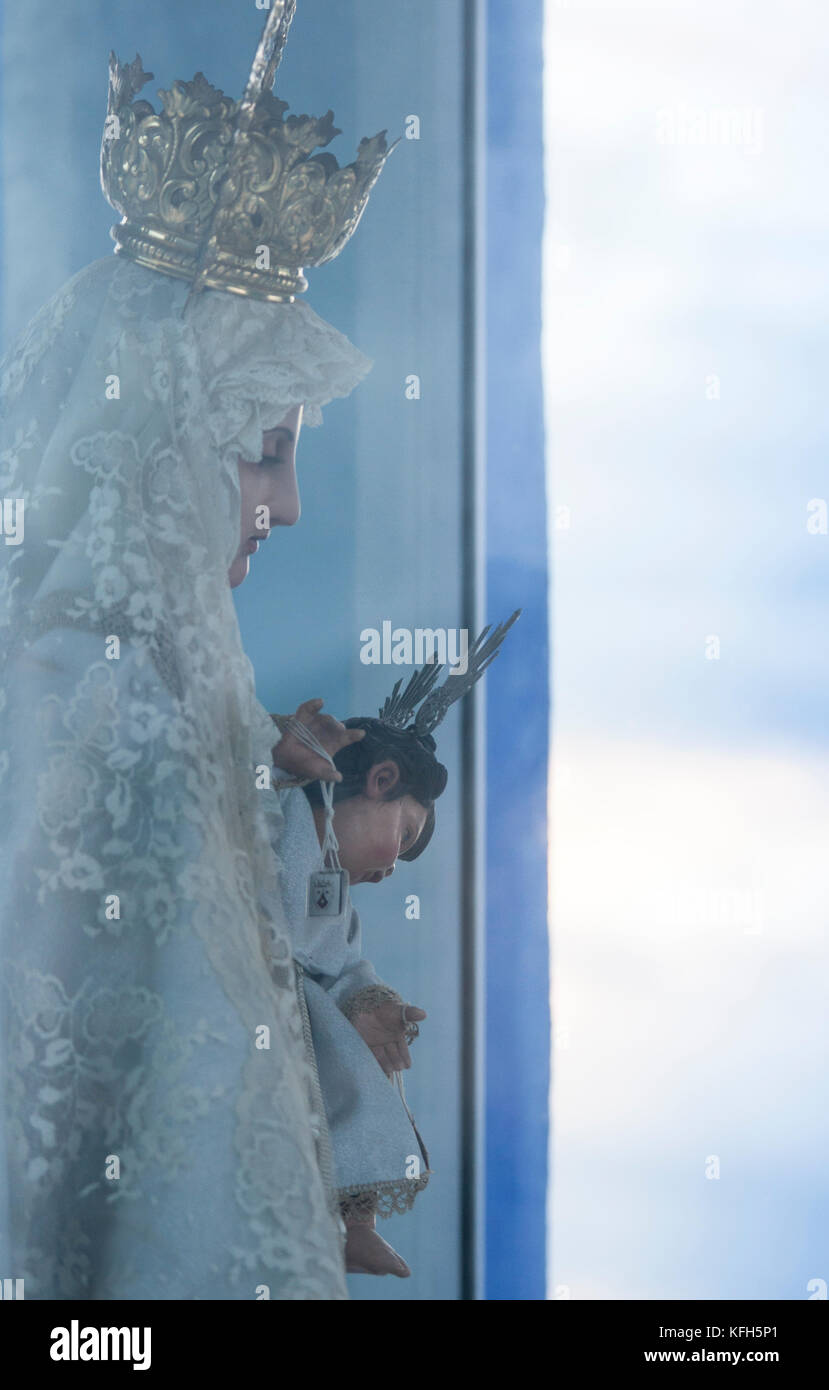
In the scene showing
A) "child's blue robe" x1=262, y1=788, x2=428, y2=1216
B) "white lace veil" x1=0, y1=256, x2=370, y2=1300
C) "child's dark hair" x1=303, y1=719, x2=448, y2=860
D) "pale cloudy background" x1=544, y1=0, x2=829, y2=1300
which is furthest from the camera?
"pale cloudy background" x1=544, y1=0, x2=829, y2=1300

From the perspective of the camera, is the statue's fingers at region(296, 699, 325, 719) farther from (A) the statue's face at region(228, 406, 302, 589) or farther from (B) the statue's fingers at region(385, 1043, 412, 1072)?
(B) the statue's fingers at region(385, 1043, 412, 1072)

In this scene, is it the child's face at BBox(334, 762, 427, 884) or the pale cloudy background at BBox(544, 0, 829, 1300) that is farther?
the pale cloudy background at BBox(544, 0, 829, 1300)

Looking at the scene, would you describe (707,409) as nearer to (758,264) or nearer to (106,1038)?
(758,264)

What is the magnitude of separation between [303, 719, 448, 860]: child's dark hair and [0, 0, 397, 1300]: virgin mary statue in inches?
5.8

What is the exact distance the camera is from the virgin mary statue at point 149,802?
1461mm

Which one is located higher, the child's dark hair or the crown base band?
the crown base band

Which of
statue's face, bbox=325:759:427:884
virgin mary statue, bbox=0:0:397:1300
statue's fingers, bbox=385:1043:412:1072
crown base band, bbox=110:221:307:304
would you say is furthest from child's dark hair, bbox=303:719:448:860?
crown base band, bbox=110:221:307:304

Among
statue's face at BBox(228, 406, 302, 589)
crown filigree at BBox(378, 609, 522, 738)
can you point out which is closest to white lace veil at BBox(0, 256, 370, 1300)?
statue's face at BBox(228, 406, 302, 589)

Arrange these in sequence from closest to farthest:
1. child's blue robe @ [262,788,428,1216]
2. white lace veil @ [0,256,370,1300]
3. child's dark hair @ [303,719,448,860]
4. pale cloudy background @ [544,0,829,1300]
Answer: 1. white lace veil @ [0,256,370,1300]
2. child's blue robe @ [262,788,428,1216]
3. child's dark hair @ [303,719,448,860]
4. pale cloudy background @ [544,0,829,1300]

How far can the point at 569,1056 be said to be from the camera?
195cm

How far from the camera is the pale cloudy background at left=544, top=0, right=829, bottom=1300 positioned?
1.96m

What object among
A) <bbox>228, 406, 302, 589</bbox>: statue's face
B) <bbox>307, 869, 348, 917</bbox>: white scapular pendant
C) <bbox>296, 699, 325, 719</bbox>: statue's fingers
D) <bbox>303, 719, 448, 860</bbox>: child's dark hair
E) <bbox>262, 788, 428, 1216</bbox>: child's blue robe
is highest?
<bbox>228, 406, 302, 589</bbox>: statue's face
